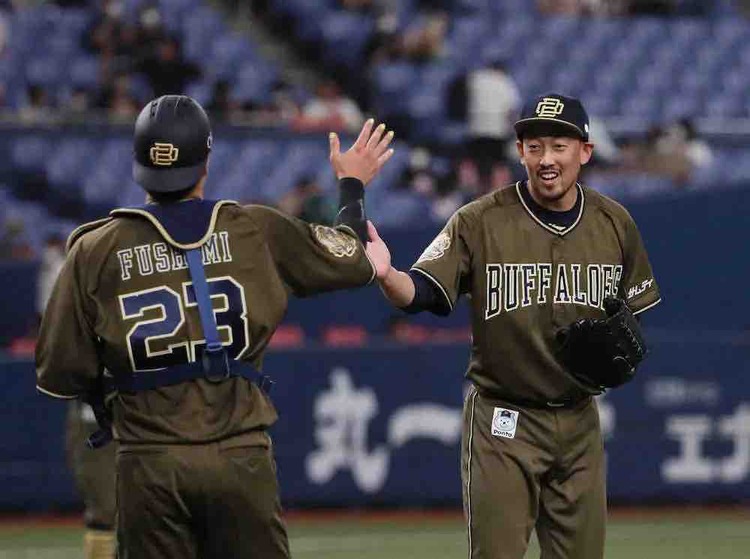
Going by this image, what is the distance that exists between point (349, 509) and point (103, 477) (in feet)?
15.0

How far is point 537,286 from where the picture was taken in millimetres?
6441

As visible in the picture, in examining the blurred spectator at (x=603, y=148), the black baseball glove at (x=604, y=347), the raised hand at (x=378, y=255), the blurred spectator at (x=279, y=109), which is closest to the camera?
the raised hand at (x=378, y=255)

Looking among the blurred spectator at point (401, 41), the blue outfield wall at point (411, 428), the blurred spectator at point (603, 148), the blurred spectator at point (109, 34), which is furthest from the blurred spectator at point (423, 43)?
the blue outfield wall at point (411, 428)

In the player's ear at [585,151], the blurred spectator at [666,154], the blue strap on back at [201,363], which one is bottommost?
the blue strap on back at [201,363]

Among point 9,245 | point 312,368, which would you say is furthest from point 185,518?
point 9,245

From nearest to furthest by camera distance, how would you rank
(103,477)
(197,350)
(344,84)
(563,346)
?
(197,350), (563,346), (103,477), (344,84)

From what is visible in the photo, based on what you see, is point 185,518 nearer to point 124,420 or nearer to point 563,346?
point 124,420

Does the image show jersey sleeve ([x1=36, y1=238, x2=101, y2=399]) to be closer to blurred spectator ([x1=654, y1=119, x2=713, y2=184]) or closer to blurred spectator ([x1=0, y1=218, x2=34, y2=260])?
blurred spectator ([x1=0, y1=218, x2=34, y2=260])

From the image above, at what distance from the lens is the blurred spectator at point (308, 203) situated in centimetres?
1350

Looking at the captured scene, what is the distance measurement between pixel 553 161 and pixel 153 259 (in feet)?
6.25

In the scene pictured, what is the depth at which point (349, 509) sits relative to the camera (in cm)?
1259

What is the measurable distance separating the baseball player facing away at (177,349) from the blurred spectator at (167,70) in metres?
9.92

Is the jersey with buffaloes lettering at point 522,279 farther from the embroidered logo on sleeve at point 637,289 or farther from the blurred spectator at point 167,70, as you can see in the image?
the blurred spectator at point 167,70

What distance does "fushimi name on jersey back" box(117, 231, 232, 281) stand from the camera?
5102 millimetres
